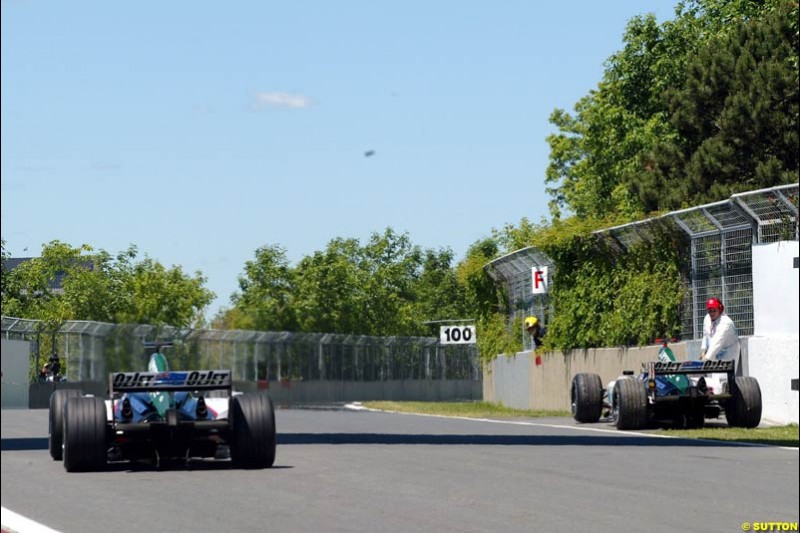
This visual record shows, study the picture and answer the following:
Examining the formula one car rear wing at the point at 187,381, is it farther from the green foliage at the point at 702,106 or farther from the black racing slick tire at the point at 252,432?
the green foliage at the point at 702,106

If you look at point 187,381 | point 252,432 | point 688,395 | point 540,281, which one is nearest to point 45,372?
point 187,381

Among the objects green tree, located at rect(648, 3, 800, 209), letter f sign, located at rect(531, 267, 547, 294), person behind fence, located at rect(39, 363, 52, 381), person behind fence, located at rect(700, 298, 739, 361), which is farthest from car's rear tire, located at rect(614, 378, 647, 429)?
green tree, located at rect(648, 3, 800, 209)

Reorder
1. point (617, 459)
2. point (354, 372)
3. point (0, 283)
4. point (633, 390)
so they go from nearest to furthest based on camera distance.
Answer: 1. point (0, 283)
2. point (354, 372)
3. point (617, 459)
4. point (633, 390)

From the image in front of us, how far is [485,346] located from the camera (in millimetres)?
42750

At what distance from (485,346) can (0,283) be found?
34664 mm

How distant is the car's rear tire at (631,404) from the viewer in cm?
2317

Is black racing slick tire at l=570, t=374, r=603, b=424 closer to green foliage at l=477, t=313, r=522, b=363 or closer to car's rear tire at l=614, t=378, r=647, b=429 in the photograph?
car's rear tire at l=614, t=378, r=647, b=429

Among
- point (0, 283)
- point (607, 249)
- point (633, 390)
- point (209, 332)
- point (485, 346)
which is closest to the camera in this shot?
point (0, 283)

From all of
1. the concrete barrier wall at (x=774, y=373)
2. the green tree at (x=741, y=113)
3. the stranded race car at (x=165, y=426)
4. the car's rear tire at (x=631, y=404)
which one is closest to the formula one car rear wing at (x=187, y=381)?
the stranded race car at (x=165, y=426)

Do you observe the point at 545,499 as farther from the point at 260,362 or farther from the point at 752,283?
the point at 752,283

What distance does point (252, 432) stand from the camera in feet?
50.8

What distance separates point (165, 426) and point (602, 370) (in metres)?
17.9

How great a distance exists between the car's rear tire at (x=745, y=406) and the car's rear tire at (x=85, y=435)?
1047 cm

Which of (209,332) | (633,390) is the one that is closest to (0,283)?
(209,332)
